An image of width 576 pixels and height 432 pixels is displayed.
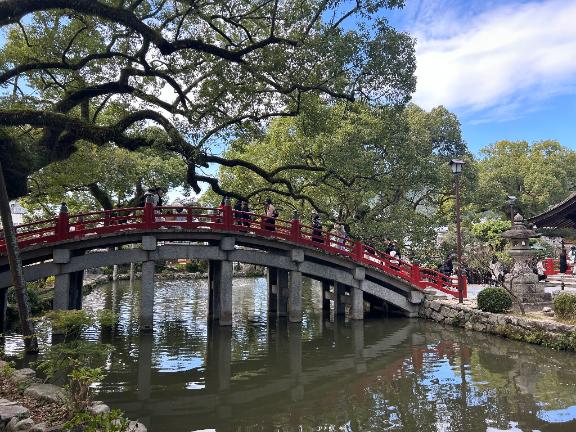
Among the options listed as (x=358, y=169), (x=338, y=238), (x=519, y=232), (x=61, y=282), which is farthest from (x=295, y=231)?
(x=61, y=282)

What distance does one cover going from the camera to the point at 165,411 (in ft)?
29.8

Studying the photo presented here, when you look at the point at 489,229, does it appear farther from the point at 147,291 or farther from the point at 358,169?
the point at 147,291

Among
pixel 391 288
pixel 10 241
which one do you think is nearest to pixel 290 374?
pixel 10 241

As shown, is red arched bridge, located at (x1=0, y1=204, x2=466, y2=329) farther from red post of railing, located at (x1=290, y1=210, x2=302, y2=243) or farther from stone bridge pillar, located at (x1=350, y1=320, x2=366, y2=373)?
stone bridge pillar, located at (x1=350, y1=320, x2=366, y2=373)

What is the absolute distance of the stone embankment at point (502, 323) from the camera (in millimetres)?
13702

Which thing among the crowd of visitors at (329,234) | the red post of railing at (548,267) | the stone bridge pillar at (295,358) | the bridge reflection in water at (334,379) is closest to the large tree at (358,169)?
the crowd of visitors at (329,234)

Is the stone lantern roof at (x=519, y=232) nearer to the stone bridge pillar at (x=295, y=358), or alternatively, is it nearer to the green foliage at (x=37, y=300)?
the stone bridge pillar at (x=295, y=358)

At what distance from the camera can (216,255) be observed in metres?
17.9

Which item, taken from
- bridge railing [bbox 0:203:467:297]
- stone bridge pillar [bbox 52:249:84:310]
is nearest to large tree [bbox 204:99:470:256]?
bridge railing [bbox 0:203:467:297]

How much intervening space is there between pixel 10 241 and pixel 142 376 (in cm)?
461

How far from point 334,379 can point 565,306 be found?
7927mm

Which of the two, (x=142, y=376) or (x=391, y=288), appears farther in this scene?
(x=391, y=288)

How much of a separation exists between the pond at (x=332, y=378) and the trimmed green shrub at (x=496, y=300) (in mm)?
1154

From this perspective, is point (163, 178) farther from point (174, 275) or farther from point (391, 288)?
point (391, 288)
